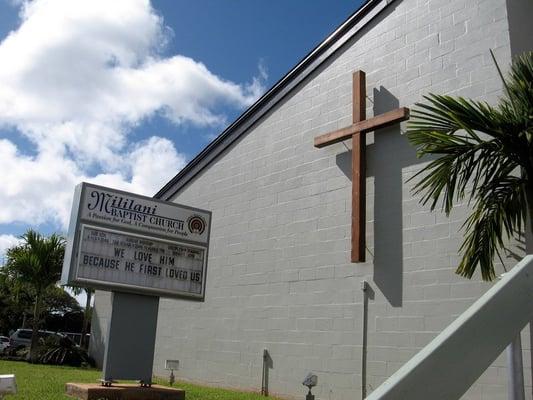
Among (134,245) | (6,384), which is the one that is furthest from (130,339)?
(6,384)

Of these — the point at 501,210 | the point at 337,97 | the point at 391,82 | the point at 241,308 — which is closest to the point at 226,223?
the point at 241,308

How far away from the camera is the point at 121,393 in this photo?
9273 mm

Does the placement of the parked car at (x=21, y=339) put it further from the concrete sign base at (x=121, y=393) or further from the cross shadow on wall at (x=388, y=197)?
the cross shadow on wall at (x=388, y=197)

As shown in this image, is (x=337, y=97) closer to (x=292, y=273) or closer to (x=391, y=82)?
(x=391, y=82)

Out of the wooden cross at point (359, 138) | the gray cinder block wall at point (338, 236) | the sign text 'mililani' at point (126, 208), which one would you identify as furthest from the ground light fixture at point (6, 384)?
the wooden cross at point (359, 138)

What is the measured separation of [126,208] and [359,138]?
4.81 metres

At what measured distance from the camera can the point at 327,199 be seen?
486 inches

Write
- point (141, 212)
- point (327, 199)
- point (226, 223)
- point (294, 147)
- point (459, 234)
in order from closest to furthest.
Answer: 1. point (459, 234)
2. point (141, 212)
3. point (327, 199)
4. point (294, 147)
5. point (226, 223)

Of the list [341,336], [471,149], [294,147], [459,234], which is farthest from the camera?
[294,147]

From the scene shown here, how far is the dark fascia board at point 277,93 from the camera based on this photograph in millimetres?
12656

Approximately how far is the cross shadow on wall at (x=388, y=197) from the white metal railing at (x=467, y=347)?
24.3 feet

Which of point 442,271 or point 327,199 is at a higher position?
point 327,199

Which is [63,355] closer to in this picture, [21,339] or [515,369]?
[21,339]

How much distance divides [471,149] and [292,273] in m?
6.23
